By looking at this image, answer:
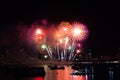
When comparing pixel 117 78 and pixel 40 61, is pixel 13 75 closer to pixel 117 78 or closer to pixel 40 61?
pixel 117 78

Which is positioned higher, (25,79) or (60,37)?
(60,37)

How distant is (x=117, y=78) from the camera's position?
6725 cm

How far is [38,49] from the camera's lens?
9988 cm

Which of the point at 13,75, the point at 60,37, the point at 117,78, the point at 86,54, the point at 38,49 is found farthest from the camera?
the point at 86,54

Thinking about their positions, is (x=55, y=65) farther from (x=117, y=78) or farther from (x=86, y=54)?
(x=86, y=54)

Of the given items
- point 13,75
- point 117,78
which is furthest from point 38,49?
point 117,78

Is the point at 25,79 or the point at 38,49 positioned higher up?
the point at 38,49

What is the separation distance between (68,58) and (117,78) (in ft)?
115

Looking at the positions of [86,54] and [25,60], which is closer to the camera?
[25,60]

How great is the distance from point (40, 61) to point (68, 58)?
28.5ft

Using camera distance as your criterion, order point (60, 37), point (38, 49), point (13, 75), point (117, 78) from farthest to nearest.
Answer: point (38, 49), point (60, 37), point (13, 75), point (117, 78)

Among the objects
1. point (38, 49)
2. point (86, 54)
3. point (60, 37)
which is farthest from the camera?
point (86, 54)

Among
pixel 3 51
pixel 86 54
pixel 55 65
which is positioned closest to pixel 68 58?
pixel 55 65

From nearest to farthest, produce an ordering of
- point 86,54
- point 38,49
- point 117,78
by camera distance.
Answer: point 117,78 < point 38,49 < point 86,54
